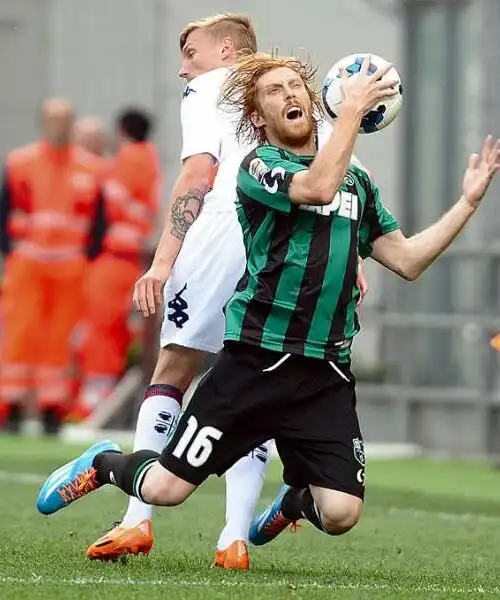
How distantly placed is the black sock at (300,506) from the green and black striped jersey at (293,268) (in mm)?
558

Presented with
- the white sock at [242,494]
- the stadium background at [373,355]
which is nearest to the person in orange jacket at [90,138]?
the stadium background at [373,355]

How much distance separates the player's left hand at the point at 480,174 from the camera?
6637 millimetres

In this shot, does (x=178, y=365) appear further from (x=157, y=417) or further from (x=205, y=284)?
(x=205, y=284)

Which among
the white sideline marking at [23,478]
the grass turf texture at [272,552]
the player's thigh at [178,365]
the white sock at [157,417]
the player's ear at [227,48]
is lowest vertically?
the white sideline marking at [23,478]

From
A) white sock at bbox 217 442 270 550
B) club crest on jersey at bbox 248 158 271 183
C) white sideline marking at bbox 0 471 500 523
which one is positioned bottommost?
white sideline marking at bbox 0 471 500 523

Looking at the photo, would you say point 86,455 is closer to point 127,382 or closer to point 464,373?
point 464,373

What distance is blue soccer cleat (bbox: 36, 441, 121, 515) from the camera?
7.21 meters

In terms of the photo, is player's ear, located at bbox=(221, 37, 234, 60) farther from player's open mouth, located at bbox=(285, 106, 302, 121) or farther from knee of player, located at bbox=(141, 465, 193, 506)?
knee of player, located at bbox=(141, 465, 193, 506)

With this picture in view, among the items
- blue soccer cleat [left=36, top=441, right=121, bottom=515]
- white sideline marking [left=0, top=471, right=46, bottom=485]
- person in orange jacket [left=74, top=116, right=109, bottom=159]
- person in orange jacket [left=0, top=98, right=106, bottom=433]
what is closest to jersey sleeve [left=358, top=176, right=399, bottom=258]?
blue soccer cleat [left=36, top=441, right=121, bottom=515]

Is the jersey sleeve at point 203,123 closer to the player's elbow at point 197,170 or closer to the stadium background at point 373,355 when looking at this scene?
the player's elbow at point 197,170

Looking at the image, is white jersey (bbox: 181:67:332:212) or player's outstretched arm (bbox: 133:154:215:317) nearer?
player's outstretched arm (bbox: 133:154:215:317)

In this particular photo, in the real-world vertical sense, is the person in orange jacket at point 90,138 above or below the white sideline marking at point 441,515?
above

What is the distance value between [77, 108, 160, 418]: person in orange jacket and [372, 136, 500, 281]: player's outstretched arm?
34.1ft

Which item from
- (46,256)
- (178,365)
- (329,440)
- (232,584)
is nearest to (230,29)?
(178,365)
